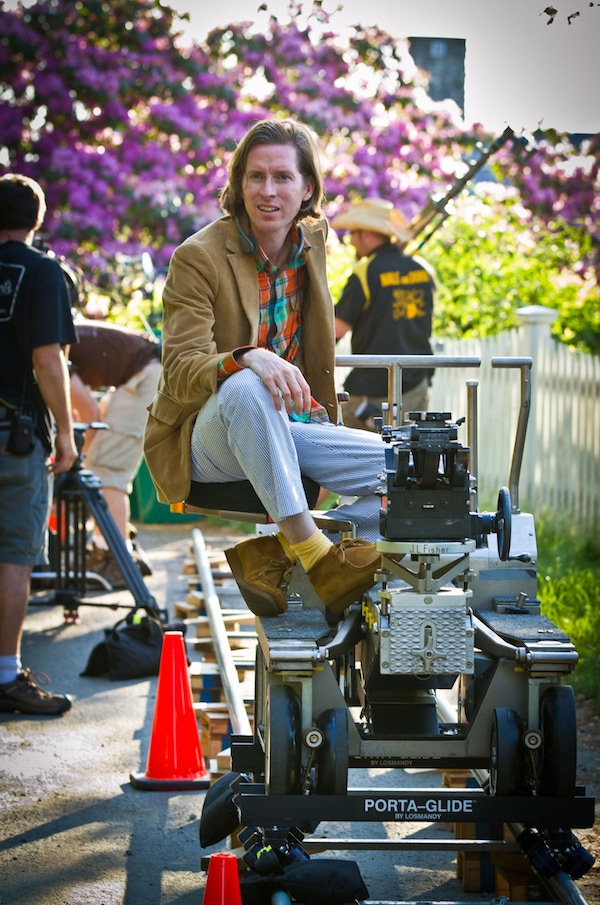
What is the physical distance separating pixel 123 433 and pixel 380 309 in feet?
7.51

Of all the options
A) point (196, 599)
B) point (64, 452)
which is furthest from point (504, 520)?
point (196, 599)

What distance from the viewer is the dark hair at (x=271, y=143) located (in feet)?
15.1

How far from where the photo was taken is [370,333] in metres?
9.30

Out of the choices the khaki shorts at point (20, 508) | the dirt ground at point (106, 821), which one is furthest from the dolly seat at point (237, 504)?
the khaki shorts at point (20, 508)

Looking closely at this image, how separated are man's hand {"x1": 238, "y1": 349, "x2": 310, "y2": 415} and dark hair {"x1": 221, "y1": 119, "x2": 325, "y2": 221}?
87 centimetres

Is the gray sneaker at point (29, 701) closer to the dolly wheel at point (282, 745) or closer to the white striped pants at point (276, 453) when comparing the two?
the white striped pants at point (276, 453)

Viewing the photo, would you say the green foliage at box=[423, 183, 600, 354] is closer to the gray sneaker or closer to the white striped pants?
the gray sneaker

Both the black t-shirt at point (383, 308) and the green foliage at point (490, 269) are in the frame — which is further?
the green foliage at point (490, 269)

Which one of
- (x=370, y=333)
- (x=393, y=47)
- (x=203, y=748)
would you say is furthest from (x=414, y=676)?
(x=393, y=47)

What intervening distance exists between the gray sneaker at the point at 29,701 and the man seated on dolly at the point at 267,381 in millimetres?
2399

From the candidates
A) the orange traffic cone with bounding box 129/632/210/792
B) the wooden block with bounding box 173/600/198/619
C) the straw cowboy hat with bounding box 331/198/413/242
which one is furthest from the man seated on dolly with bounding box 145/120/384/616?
the straw cowboy hat with bounding box 331/198/413/242

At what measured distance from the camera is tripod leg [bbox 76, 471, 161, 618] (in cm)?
757

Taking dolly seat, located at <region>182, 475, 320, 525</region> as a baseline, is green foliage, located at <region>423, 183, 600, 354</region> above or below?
above

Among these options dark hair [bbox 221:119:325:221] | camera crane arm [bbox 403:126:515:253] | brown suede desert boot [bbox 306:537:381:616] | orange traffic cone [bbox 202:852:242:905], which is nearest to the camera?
orange traffic cone [bbox 202:852:242:905]
